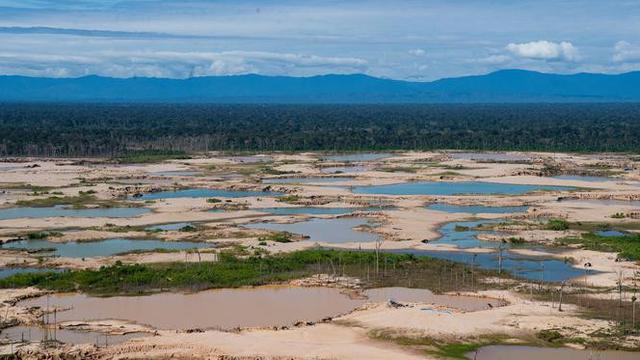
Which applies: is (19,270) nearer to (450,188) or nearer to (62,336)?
(62,336)

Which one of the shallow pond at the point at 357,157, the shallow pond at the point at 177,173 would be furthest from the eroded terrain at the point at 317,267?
the shallow pond at the point at 357,157

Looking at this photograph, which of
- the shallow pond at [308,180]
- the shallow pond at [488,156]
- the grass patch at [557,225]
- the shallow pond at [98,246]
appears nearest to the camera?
the shallow pond at [98,246]

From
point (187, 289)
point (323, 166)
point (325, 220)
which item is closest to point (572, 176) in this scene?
point (323, 166)

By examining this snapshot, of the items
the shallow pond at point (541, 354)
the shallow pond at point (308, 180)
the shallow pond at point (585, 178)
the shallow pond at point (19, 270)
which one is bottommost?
the shallow pond at point (541, 354)

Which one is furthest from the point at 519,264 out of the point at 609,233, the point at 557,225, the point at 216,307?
the point at 216,307

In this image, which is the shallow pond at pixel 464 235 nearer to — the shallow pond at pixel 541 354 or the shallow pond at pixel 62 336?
the shallow pond at pixel 541 354

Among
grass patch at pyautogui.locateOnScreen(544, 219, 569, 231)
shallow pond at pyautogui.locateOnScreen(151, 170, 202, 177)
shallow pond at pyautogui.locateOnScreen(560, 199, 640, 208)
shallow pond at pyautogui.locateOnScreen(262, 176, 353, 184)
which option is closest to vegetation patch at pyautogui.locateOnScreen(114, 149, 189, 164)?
shallow pond at pyautogui.locateOnScreen(151, 170, 202, 177)
